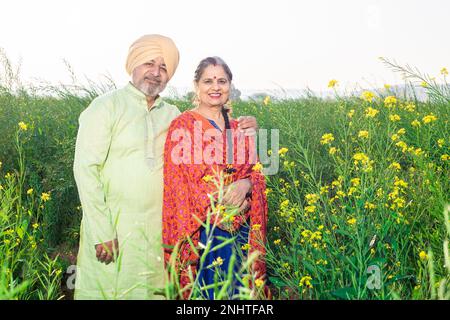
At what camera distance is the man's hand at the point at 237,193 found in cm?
263

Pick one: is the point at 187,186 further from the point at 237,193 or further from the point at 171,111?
the point at 171,111

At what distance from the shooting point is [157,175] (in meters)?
2.72

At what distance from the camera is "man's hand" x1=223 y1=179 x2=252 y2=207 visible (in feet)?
8.63

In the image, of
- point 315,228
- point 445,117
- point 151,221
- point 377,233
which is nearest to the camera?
point 377,233

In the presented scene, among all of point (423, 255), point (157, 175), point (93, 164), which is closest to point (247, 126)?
point (157, 175)

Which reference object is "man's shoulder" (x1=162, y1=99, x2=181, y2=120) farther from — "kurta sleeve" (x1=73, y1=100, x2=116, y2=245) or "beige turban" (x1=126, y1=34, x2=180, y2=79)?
"kurta sleeve" (x1=73, y1=100, x2=116, y2=245)

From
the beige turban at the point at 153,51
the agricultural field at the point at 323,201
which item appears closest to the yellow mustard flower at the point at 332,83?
the agricultural field at the point at 323,201

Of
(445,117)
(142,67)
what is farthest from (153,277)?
(445,117)

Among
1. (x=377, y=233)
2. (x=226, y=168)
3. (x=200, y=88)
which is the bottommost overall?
(x=377, y=233)

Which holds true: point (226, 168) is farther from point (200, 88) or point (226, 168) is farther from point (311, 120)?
point (311, 120)

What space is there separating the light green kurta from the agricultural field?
0.29m
